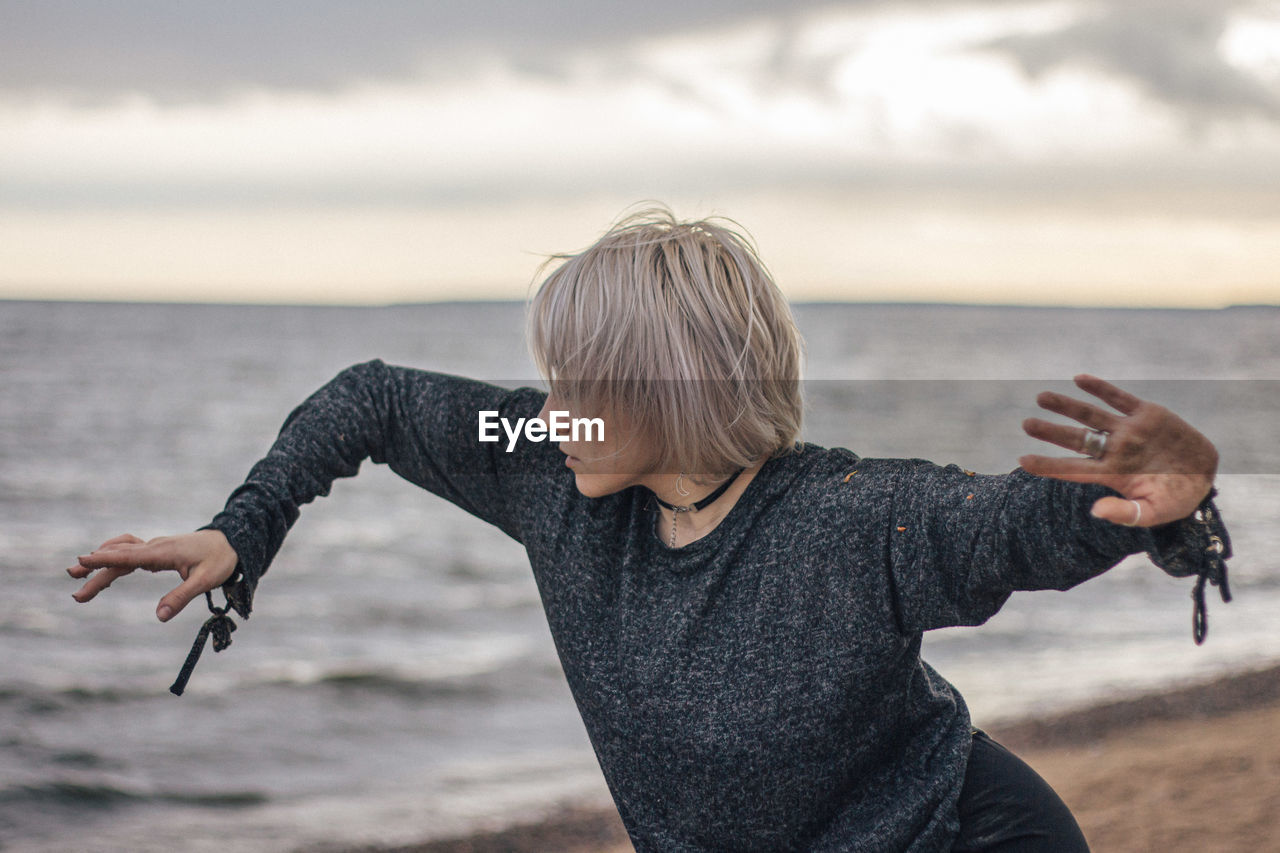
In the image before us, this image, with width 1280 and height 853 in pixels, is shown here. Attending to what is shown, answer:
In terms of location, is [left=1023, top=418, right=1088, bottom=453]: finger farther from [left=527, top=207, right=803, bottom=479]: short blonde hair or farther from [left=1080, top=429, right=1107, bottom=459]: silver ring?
[left=527, top=207, right=803, bottom=479]: short blonde hair

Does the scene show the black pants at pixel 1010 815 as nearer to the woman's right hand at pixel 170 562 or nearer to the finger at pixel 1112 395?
the finger at pixel 1112 395

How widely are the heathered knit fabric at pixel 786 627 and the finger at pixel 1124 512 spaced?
12 cm

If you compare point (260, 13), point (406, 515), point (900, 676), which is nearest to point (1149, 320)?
point (260, 13)

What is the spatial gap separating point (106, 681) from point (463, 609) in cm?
259

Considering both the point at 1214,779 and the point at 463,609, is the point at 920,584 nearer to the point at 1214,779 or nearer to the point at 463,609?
Answer: the point at 1214,779

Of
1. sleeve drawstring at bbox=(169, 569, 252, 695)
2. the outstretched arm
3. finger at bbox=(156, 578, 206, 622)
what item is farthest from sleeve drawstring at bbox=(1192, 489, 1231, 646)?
sleeve drawstring at bbox=(169, 569, 252, 695)

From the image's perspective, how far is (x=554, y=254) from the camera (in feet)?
5.82

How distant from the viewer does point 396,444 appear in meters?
2.15

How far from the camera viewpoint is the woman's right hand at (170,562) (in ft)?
5.07

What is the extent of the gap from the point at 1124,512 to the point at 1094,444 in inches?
3.7

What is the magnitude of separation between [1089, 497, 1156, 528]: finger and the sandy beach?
3059 millimetres

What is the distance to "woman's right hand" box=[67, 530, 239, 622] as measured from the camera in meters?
1.54

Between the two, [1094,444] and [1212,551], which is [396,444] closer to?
[1094,444]

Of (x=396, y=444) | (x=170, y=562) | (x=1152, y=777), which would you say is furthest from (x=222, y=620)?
(x=1152, y=777)
